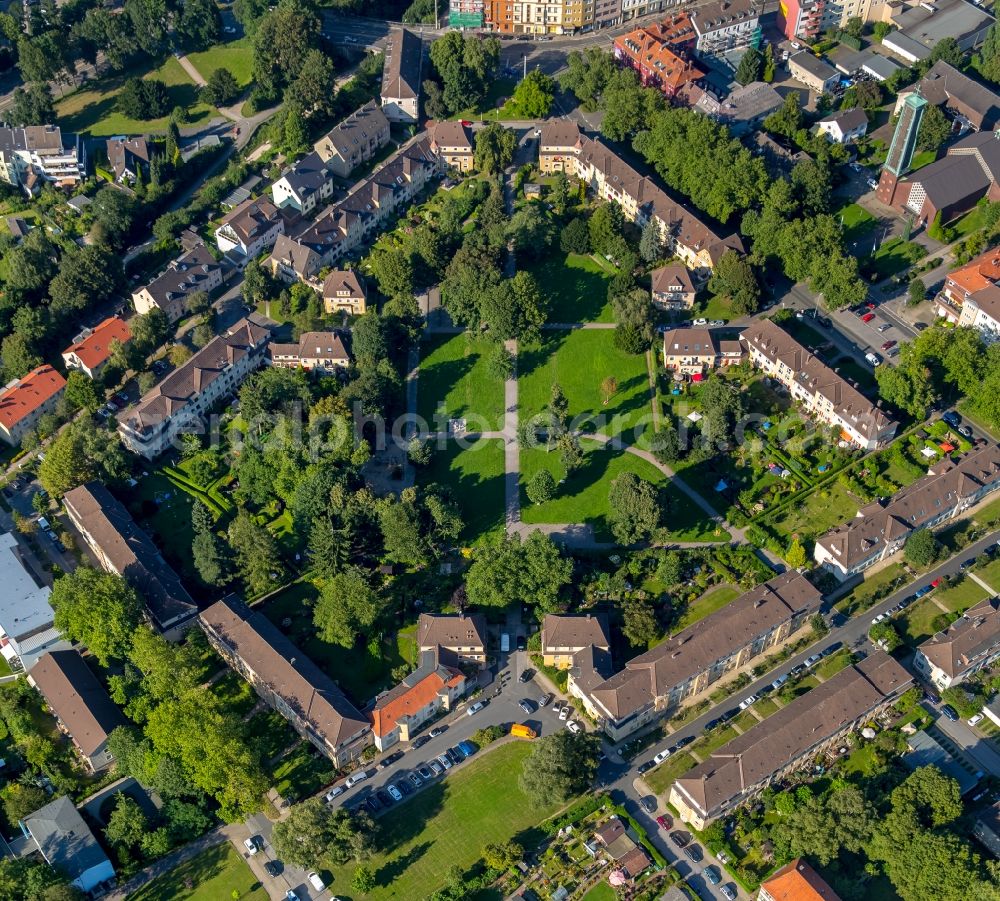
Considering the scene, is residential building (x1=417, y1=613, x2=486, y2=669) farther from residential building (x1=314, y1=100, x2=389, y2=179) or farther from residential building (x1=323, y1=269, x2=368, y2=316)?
residential building (x1=314, y1=100, x2=389, y2=179)

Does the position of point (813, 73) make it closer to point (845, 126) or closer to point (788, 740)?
point (845, 126)

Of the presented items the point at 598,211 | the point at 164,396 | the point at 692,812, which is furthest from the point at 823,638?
the point at 164,396

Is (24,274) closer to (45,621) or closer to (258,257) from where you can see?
(258,257)

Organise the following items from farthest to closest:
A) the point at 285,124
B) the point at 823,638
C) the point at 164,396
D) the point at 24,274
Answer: the point at 285,124
the point at 24,274
the point at 164,396
the point at 823,638

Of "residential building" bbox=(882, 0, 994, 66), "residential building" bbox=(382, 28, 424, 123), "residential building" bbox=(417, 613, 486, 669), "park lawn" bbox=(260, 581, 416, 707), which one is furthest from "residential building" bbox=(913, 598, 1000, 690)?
"residential building" bbox=(382, 28, 424, 123)

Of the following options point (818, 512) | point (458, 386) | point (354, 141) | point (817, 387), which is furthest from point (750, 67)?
point (818, 512)

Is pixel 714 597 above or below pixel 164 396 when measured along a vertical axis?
below

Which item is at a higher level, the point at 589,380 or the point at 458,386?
the point at 589,380
